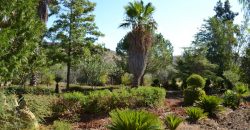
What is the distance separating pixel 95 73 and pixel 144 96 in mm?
27485

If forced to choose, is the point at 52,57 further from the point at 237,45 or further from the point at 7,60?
the point at 237,45

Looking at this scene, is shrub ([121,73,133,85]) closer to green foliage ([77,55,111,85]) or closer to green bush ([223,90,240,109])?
green foliage ([77,55,111,85])

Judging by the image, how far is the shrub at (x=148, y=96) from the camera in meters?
20.2

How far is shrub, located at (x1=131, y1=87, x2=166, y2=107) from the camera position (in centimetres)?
2017

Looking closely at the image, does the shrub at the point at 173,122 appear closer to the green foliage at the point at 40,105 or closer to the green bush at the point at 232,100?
the green foliage at the point at 40,105

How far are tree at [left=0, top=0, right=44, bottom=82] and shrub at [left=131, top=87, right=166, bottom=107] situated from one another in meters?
5.35

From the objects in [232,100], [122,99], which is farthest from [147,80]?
[122,99]

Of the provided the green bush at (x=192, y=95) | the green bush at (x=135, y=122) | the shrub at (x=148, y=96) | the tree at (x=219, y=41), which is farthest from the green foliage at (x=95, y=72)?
the green bush at (x=135, y=122)

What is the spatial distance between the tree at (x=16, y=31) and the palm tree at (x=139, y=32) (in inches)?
406

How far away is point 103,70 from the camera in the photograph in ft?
156

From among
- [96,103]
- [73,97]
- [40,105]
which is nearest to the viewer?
[40,105]

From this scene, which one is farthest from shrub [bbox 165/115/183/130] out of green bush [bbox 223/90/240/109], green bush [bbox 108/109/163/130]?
green bush [bbox 223/90/240/109]

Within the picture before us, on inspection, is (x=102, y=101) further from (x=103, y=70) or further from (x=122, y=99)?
(x=103, y=70)

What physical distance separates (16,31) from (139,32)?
12.7 metres
